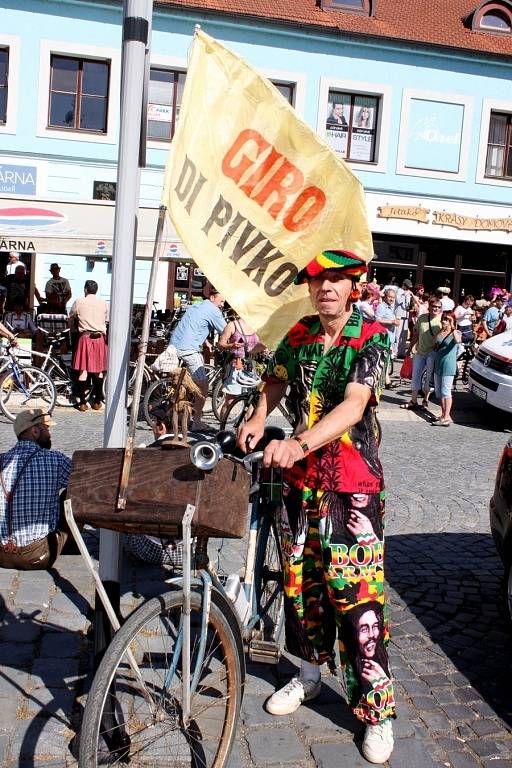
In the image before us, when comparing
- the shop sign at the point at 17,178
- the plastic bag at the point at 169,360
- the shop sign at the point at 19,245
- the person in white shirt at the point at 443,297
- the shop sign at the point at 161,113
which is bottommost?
the plastic bag at the point at 169,360

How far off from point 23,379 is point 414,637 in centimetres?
758

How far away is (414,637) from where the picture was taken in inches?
170

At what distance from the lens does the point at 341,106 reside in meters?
21.8

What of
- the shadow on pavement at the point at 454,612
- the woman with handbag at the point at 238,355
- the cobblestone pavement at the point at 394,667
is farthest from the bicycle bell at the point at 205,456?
the woman with handbag at the point at 238,355

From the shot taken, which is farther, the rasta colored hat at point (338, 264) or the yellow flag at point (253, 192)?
the rasta colored hat at point (338, 264)

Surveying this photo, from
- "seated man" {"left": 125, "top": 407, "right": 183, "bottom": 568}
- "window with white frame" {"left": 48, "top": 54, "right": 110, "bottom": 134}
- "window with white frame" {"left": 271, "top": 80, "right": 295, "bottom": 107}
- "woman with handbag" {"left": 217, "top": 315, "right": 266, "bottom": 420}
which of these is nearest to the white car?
"woman with handbag" {"left": 217, "top": 315, "right": 266, "bottom": 420}

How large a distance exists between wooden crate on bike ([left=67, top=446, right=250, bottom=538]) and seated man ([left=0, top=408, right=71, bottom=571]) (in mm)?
1522

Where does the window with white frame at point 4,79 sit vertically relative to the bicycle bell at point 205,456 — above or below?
above

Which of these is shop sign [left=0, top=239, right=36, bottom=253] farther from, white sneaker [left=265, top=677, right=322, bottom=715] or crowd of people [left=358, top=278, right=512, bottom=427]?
white sneaker [left=265, top=677, right=322, bottom=715]

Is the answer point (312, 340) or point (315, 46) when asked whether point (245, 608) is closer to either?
point (312, 340)

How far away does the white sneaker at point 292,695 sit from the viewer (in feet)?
11.2

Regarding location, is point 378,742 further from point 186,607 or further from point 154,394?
point 154,394

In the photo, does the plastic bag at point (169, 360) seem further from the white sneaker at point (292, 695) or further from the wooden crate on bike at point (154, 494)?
the wooden crate on bike at point (154, 494)

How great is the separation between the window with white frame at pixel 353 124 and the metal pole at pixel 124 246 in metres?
19.4
